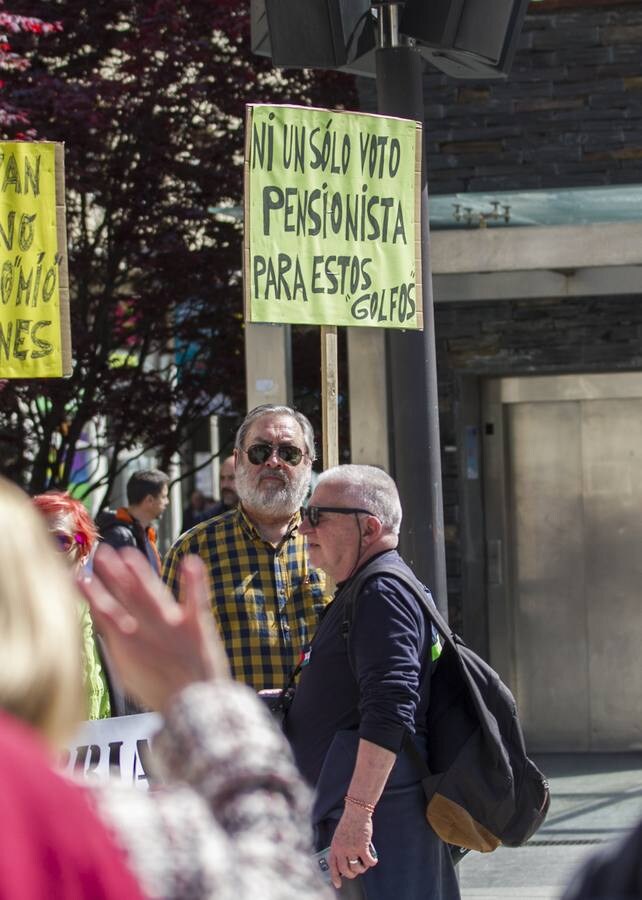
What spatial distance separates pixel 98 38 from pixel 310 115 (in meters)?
5.78

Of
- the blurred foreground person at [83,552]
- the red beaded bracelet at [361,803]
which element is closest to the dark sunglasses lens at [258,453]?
the blurred foreground person at [83,552]

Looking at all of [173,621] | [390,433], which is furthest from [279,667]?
[390,433]

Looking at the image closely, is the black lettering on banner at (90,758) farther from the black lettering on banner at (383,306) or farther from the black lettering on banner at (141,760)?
the black lettering on banner at (383,306)

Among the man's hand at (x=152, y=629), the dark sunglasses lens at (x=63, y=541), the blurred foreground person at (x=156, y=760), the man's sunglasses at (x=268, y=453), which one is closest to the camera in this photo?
the blurred foreground person at (x=156, y=760)

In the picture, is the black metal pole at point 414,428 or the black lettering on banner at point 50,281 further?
the black lettering on banner at point 50,281

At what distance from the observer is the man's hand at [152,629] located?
1.84m

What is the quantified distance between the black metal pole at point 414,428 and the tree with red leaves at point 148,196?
5.01 m

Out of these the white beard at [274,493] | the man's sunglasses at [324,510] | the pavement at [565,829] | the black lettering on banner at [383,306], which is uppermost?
the black lettering on banner at [383,306]

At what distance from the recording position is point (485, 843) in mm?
4293

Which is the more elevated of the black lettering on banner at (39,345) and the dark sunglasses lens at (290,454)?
the black lettering on banner at (39,345)

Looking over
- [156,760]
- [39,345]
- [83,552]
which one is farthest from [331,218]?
[156,760]

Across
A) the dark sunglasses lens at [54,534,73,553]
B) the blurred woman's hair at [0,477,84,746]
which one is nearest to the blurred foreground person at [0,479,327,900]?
the blurred woman's hair at [0,477,84,746]

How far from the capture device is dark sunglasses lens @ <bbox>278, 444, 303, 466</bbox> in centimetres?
519

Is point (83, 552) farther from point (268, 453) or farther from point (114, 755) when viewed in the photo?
point (268, 453)
